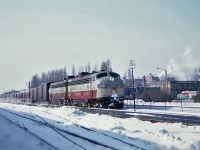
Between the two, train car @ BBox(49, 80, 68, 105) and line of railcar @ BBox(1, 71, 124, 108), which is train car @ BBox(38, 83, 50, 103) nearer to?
train car @ BBox(49, 80, 68, 105)

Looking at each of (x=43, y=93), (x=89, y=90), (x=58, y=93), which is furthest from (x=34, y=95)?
(x=89, y=90)

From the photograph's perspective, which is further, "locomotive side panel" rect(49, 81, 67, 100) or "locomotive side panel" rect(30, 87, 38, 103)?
"locomotive side panel" rect(30, 87, 38, 103)

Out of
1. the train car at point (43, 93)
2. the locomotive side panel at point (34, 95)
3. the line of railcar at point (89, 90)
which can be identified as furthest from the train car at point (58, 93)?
the locomotive side panel at point (34, 95)

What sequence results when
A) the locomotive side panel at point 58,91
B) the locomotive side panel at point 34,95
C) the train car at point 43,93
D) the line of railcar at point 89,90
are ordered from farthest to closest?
the locomotive side panel at point 34,95 → the train car at point 43,93 → the locomotive side panel at point 58,91 → the line of railcar at point 89,90

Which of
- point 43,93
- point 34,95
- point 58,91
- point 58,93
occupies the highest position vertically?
point 58,91

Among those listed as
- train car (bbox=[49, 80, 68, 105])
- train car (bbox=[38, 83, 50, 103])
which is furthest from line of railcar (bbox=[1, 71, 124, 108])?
train car (bbox=[38, 83, 50, 103])

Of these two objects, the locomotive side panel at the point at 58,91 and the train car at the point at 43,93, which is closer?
the locomotive side panel at the point at 58,91

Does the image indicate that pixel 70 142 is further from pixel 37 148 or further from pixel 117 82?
pixel 117 82

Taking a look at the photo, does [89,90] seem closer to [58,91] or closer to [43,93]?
[58,91]

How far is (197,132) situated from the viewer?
1330 centimetres

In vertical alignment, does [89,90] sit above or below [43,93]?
above

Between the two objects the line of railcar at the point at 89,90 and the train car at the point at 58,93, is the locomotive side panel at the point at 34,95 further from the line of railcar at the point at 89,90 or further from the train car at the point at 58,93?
the line of railcar at the point at 89,90

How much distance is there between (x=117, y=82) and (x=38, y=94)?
3529 centimetres

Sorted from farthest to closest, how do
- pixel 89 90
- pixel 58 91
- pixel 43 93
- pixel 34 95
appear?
pixel 34 95
pixel 43 93
pixel 58 91
pixel 89 90
